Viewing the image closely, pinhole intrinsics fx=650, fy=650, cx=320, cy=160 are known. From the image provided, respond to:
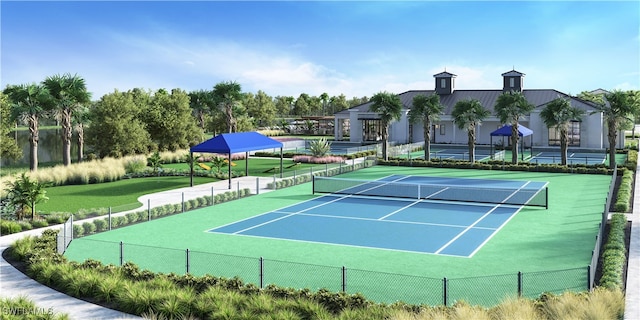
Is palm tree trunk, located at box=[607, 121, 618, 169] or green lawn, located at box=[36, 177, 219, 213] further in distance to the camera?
palm tree trunk, located at box=[607, 121, 618, 169]

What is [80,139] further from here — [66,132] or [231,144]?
[231,144]

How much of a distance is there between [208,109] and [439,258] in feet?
196

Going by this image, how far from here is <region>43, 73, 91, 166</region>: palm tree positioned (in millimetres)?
47500

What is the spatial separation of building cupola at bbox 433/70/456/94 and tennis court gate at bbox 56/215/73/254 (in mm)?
59281

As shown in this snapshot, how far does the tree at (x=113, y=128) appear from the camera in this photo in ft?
177

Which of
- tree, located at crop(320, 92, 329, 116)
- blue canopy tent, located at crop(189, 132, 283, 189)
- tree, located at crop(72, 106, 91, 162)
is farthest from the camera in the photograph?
tree, located at crop(320, 92, 329, 116)

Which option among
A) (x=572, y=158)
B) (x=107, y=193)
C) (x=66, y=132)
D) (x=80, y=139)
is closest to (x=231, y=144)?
(x=107, y=193)

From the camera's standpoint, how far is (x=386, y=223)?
80.6 ft

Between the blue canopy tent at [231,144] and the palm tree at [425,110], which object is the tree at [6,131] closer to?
the blue canopy tent at [231,144]

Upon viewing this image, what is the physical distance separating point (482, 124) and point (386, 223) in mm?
46372

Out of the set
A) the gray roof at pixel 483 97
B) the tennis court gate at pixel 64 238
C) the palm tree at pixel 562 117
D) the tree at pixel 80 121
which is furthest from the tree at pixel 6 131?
the palm tree at pixel 562 117

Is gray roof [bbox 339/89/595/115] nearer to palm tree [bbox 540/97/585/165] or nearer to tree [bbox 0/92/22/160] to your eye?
palm tree [bbox 540/97/585/165]

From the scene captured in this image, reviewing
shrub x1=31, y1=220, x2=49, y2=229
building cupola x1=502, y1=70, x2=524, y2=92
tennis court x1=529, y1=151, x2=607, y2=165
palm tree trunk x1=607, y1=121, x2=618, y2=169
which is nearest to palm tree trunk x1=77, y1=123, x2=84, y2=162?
shrub x1=31, y1=220, x2=49, y2=229

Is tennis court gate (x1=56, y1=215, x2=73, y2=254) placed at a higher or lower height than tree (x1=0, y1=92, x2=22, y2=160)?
lower
